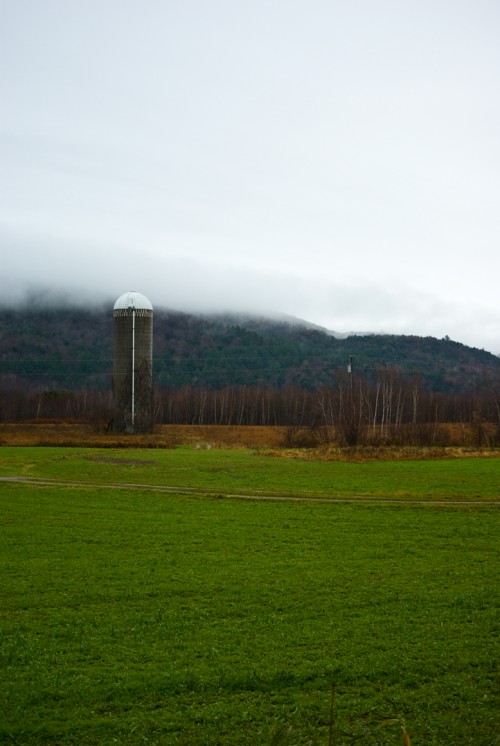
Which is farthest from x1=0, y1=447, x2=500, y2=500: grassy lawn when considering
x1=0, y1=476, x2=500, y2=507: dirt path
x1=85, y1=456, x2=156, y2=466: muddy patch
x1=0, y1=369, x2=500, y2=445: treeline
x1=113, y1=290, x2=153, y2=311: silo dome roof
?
x1=0, y1=369, x2=500, y2=445: treeline

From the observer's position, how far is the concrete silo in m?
64.1

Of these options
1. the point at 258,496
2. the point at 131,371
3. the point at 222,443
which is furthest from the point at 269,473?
the point at 131,371

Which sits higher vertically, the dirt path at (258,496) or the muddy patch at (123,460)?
the muddy patch at (123,460)

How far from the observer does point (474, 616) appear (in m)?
12.6

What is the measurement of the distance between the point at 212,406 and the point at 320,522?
3666 inches

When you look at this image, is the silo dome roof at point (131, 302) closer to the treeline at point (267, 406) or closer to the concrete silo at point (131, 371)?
the concrete silo at point (131, 371)

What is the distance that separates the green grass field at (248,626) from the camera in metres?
8.74

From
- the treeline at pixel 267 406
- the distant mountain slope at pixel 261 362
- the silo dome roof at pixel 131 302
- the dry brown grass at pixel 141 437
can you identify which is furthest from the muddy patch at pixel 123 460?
the distant mountain slope at pixel 261 362

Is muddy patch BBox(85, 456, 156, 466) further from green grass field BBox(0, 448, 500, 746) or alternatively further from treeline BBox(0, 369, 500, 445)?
treeline BBox(0, 369, 500, 445)

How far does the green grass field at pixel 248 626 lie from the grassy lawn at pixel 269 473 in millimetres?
6045

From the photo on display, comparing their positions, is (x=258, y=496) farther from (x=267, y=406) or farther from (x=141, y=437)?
(x=267, y=406)

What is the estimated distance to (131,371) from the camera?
64125mm

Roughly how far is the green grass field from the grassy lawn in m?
6.05

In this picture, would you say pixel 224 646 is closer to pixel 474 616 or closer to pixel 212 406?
pixel 474 616
